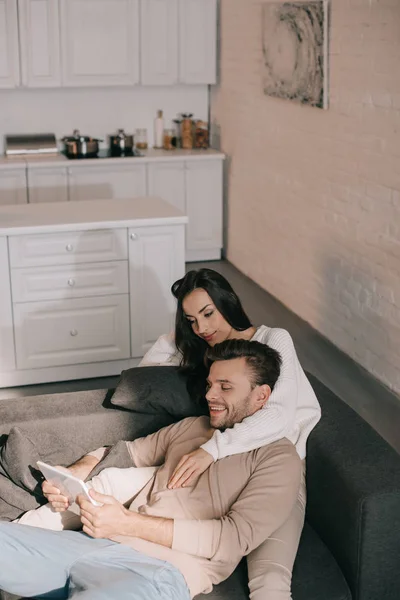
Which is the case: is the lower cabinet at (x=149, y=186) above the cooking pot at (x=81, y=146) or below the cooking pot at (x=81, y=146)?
below

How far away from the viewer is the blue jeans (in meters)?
2.14

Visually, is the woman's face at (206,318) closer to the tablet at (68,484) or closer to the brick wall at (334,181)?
the tablet at (68,484)

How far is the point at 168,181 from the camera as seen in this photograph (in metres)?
6.50

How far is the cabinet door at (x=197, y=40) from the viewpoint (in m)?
6.40

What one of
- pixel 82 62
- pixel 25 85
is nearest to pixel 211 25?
pixel 82 62

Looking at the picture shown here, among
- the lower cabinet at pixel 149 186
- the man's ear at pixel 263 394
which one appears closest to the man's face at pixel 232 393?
the man's ear at pixel 263 394

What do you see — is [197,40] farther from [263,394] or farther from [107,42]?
[263,394]

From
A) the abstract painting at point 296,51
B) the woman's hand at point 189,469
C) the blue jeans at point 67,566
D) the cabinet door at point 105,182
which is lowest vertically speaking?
the blue jeans at point 67,566

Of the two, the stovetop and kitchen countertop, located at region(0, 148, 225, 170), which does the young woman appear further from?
the stovetop

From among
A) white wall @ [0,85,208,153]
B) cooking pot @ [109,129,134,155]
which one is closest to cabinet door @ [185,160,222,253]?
cooking pot @ [109,129,134,155]

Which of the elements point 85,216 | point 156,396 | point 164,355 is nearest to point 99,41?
point 85,216

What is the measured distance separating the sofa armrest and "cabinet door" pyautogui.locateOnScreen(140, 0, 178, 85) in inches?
176

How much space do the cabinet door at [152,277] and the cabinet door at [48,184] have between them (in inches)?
81.8

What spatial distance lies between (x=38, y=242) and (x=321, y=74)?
184 centimetres
